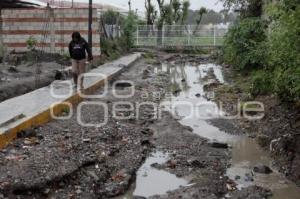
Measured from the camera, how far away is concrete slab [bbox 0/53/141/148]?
28.5 ft

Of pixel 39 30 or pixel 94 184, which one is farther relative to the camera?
pixel 39 30

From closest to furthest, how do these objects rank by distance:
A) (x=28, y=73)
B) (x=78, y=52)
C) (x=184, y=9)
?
1. (x=78, y=52)
2. (x=28, y=73)
3. (x=184, y=9)

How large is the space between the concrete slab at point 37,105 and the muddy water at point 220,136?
2589 mm

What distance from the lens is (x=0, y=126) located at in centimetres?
851

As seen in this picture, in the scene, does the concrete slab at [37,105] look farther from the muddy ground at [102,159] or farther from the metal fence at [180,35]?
the metal fence at [180,35]

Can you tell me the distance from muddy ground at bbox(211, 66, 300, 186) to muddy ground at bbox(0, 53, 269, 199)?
0.92 meters

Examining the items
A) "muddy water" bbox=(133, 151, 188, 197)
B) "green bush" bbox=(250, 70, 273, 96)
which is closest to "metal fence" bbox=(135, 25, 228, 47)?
"green bush" bbox=(250, 70, 273, 96)

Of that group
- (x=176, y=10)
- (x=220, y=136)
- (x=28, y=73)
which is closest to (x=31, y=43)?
(x=28, y=73)

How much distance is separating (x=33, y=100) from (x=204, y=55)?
23.2 metres

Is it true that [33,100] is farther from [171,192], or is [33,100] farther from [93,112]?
[171,192]

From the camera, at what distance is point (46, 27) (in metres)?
23.4

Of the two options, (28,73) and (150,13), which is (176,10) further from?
(28,73)

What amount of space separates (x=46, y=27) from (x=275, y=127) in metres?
15.2

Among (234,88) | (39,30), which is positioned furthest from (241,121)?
(39,30)
